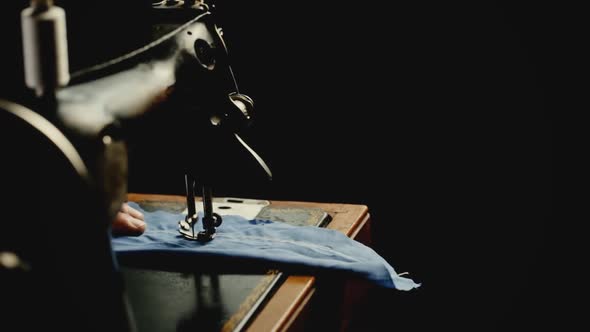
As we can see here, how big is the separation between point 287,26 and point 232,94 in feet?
3.16

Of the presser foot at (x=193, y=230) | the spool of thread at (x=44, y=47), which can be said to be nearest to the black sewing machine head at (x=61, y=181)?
the spool of thread at (x=44, y=47)

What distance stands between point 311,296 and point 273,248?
0.12 m

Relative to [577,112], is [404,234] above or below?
below

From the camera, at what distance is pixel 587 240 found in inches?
85.0

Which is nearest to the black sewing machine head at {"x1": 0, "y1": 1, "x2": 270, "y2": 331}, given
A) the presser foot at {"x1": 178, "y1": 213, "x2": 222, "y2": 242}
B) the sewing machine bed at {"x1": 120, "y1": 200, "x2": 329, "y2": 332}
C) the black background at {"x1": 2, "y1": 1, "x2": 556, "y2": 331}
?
the sewing machine bed at {"x1": 120, "y1": 200, "x2": 329, "y2": 332}

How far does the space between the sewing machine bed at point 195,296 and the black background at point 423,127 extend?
96 centimetres

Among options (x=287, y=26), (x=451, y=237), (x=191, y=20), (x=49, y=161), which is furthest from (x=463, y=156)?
(x=49, y=161)

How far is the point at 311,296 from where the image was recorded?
120cm

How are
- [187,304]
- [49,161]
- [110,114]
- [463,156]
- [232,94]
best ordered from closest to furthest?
[49,161] → [110,114] → [187,304] → [232,94] → [463,156]

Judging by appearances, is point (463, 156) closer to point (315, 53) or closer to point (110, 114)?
point (315, 53)

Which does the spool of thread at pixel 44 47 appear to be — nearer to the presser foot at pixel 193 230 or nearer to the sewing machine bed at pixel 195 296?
the sewing machine bed at pixel 195 296

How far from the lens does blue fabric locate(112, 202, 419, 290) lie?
124 cm

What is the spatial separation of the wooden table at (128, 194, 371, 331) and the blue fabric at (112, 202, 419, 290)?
41mm

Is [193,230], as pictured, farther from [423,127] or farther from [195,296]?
[423,127]
